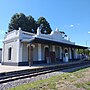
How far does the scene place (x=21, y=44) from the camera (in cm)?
1959

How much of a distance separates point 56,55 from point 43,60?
385cm

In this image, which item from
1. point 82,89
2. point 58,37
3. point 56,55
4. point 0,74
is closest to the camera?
point 82,89

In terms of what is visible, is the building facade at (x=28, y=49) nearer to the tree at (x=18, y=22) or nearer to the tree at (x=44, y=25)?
the tree at (x=18, y=22)

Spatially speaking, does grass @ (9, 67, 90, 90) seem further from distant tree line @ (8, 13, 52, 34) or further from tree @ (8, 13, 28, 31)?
tree @ (8, 13, 28, 31)

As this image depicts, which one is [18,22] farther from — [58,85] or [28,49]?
[58,85]

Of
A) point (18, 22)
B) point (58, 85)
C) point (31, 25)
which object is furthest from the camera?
point (31, 25)

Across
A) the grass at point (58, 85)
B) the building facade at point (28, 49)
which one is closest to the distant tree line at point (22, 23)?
the building facade at point (28, 49)

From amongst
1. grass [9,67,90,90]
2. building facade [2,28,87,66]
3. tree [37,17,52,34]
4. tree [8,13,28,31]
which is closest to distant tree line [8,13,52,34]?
tree [8,13,28,31]

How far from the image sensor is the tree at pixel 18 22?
1586 inches

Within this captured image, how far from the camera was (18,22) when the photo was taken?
40.6m

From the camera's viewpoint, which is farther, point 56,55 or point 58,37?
point 58,37

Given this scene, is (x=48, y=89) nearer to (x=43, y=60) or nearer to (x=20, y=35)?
(x=20, y=35)

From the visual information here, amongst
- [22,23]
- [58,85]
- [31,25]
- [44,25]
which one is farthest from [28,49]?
[44,25]

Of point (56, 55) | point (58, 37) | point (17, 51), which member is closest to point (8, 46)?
point (17, 51)
